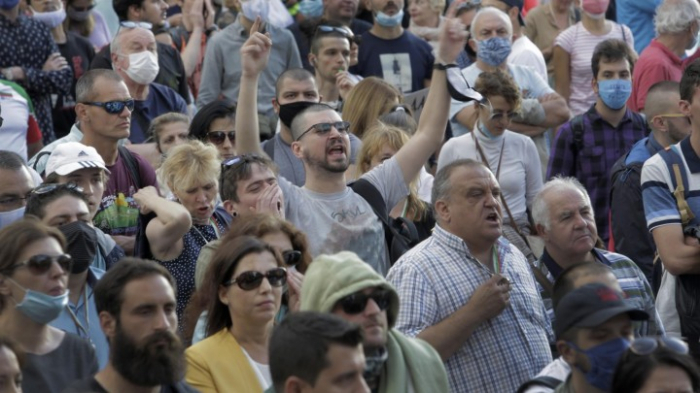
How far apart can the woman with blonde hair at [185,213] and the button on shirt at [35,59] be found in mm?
2964

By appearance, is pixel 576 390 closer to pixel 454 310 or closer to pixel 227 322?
pixel 454 310

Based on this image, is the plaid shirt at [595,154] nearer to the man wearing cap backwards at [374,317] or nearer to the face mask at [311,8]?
the face mask at [311,8]

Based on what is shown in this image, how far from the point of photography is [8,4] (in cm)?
1054

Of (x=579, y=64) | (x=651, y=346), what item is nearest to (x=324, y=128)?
(x=651, y=346)

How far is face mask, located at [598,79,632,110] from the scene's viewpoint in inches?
398

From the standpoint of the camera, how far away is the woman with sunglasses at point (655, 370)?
5117mm

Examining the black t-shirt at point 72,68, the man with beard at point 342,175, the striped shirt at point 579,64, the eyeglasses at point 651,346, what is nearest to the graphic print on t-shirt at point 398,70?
the striped shirt at point 579,64

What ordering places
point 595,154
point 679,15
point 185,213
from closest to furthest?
point 185,213
point 595,154
point 679,15

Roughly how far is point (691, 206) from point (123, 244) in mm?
3102

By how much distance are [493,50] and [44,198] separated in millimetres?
4854

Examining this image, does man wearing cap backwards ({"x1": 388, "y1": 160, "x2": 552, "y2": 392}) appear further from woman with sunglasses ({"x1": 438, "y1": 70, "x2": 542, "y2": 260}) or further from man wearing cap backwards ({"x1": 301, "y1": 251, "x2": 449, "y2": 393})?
woman with sunglasses ({"x1": 438, "y1": 70, "x2": 542, "y2": 260})

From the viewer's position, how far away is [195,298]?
247 inches

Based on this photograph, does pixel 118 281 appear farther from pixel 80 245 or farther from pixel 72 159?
pixel 72 159

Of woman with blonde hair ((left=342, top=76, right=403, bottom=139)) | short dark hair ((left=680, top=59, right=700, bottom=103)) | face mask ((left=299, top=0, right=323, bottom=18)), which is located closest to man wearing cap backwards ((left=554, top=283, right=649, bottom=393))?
short dark hair ((left=680, top=59, right=700, bottom=103))
